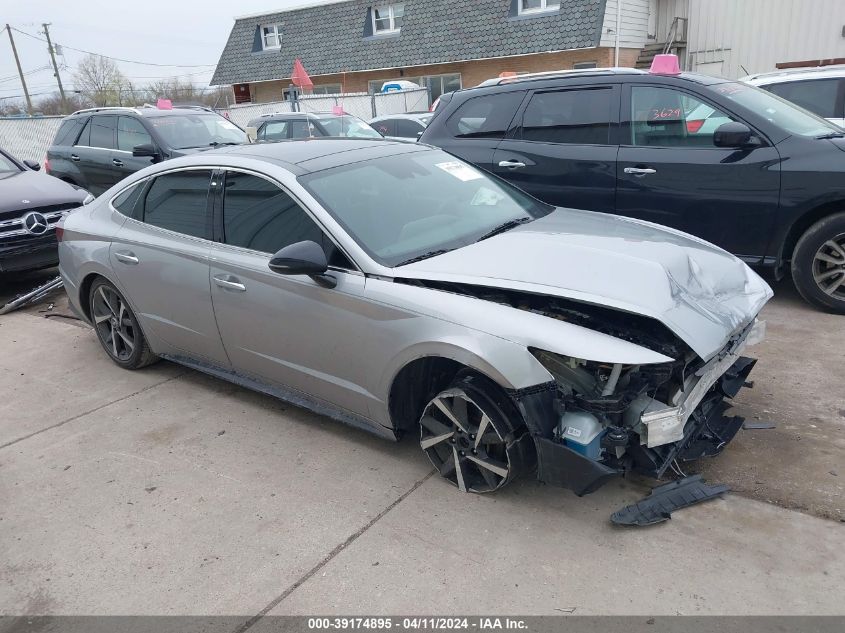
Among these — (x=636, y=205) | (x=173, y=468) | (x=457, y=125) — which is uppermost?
(x=457, y=125)

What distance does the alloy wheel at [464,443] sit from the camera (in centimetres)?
302

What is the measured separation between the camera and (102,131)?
10.5m

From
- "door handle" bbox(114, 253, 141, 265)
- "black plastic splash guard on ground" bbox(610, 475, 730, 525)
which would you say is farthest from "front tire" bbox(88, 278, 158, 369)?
"black plastic splash guard on ground" bbox(610, 475, 730, 525)

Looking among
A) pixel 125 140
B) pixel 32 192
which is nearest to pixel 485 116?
pixel 32 192

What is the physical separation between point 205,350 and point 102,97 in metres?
49.2

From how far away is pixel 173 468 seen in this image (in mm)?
3674

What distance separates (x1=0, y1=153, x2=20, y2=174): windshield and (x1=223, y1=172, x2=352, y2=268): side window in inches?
209

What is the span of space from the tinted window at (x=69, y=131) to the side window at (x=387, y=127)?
581 cm

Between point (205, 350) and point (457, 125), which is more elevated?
point (457, 125)

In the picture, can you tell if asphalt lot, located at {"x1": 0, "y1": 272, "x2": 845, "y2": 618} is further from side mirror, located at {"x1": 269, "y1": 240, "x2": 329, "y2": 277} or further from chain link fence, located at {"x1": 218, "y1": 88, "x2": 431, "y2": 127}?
chain link fence, located at {"x1": 218, "y1": 88, "x2": 431, "y2": 127}

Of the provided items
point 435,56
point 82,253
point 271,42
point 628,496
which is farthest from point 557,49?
point 628,496

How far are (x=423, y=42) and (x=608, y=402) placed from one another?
22943 millimetres

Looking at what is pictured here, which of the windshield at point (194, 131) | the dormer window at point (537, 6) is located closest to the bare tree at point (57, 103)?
the dormer window at point (537, 6)

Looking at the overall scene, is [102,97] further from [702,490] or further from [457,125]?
[702,490]
